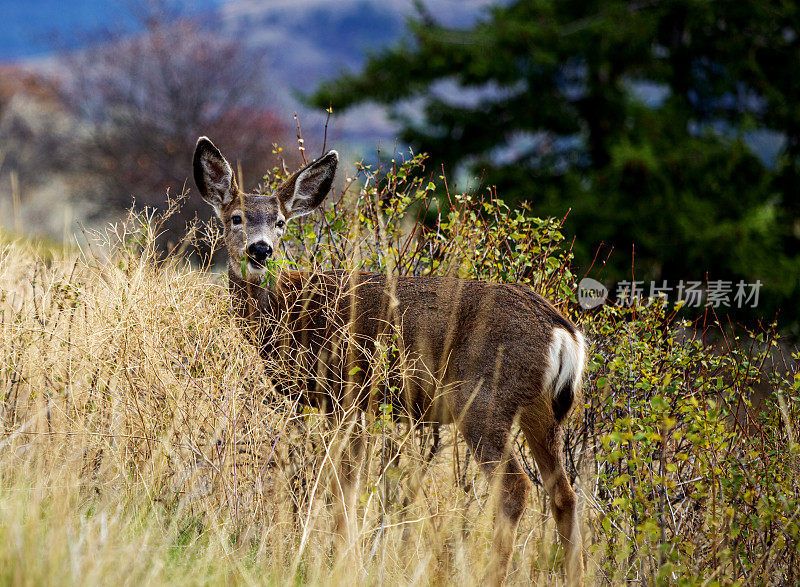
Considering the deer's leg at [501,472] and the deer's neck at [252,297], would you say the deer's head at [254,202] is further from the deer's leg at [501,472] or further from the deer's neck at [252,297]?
the deer's leg at [501,472]

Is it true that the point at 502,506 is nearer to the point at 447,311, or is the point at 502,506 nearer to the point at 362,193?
the point at 447,311

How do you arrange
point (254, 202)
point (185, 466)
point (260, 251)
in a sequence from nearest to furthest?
point (185, 466), point (260, 251), point (254, 202)

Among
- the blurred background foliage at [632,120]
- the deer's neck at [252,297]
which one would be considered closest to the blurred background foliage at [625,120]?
the blurred background foliage at [632,120]

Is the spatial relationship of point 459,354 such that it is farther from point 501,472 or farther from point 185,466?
point 185,466

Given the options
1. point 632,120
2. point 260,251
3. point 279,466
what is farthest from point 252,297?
point 632,120

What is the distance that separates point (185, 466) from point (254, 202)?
69.4 inches

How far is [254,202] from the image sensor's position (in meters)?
5.15

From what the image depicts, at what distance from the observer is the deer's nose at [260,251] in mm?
4746

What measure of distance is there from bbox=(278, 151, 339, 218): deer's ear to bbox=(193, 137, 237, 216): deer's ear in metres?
0.37

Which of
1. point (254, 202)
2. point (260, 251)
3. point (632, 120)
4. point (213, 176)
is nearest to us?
point (260, 251)

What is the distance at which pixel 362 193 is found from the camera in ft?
17.5

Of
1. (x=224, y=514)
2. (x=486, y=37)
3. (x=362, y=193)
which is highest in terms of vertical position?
(x=486, y=37)

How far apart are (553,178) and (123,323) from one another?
8.64 metres

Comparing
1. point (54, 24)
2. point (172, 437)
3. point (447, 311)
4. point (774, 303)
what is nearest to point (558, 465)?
point (447, 311)
